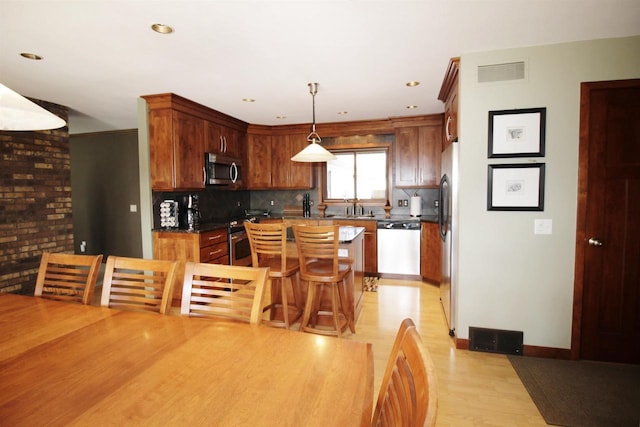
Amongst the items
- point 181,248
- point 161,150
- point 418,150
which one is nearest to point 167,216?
point 181,248

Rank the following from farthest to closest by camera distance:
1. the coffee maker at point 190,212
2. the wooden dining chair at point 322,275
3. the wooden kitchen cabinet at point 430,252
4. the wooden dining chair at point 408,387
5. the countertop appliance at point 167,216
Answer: the wooden kitchen cabinet at point 430,252, the coffee maker at point 190,212, the countertop appliance at point 167,216, the wooden dining chair at point 322,275, the wooden dining chair at point 408,387

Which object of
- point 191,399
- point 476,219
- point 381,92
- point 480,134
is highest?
point 381,92

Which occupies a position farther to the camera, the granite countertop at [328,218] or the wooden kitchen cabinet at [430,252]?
the wooden kitchen cabinet at [430,252]

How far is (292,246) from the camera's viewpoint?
3.40 m

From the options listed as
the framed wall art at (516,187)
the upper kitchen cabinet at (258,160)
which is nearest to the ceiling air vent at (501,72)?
the framed wall art at (516,187)

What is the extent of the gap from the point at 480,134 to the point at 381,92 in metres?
1.43

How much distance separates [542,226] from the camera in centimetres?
263

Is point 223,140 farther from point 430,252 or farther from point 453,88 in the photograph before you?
point 430,252

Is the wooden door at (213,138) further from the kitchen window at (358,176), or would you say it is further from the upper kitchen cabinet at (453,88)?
the upper kitchen cabinet at (453,88)

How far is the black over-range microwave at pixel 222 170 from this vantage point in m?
4.43

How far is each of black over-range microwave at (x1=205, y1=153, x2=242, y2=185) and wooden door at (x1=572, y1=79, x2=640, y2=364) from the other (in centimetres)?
396

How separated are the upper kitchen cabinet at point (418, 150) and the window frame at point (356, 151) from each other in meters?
0.29

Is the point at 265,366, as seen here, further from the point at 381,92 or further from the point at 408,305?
the point at 381,92

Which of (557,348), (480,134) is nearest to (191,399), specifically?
(480,134)
